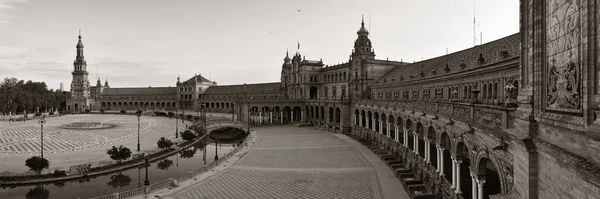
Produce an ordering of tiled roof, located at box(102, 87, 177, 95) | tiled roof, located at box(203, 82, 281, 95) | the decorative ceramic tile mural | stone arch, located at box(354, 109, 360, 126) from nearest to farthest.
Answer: the decorative ceramic tile mural → stone arch, located at box(354, 109, 360, 126) → tiled roof, located at box(203, 82, 281, 95) → tiled roof, located at box(102, 87, 177, 95)

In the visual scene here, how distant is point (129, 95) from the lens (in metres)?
129

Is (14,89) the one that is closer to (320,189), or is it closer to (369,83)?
(369,83)

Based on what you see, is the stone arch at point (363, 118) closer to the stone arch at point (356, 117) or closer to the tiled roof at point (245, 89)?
the stone arch at point (356, 117)

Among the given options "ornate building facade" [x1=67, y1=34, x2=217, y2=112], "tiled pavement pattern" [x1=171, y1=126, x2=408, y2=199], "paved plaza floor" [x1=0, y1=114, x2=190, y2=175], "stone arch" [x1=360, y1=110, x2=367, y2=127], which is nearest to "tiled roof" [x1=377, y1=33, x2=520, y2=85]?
"stone arch" [x1=360, y1=110, x2=367, y2=127]

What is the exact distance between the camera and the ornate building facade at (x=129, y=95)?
119062 mm

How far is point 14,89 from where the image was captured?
10469 cm

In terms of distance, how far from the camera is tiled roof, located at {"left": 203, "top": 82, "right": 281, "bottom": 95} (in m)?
99.9

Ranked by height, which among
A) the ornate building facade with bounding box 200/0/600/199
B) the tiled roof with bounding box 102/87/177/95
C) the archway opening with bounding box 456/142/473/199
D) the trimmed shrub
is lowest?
the trimmed shrub

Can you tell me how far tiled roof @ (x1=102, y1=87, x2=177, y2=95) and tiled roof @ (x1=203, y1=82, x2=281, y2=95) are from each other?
15.5m

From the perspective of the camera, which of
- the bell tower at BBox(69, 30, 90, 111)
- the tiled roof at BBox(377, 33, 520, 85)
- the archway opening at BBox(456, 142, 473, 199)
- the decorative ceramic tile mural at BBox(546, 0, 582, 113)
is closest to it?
the decorative ceramic tile mural at BBox(546, 0, 582, 113)

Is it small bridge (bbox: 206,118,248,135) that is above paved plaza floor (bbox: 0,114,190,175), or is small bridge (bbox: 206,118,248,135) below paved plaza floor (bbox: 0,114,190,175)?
above

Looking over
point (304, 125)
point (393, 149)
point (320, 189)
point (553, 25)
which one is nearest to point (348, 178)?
point (320, 189)

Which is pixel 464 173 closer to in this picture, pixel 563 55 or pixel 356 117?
pixel 563 55

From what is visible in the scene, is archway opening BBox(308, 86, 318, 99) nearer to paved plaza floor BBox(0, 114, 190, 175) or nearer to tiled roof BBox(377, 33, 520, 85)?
paved plaza floor BBox(0, 114, 190, 175)
